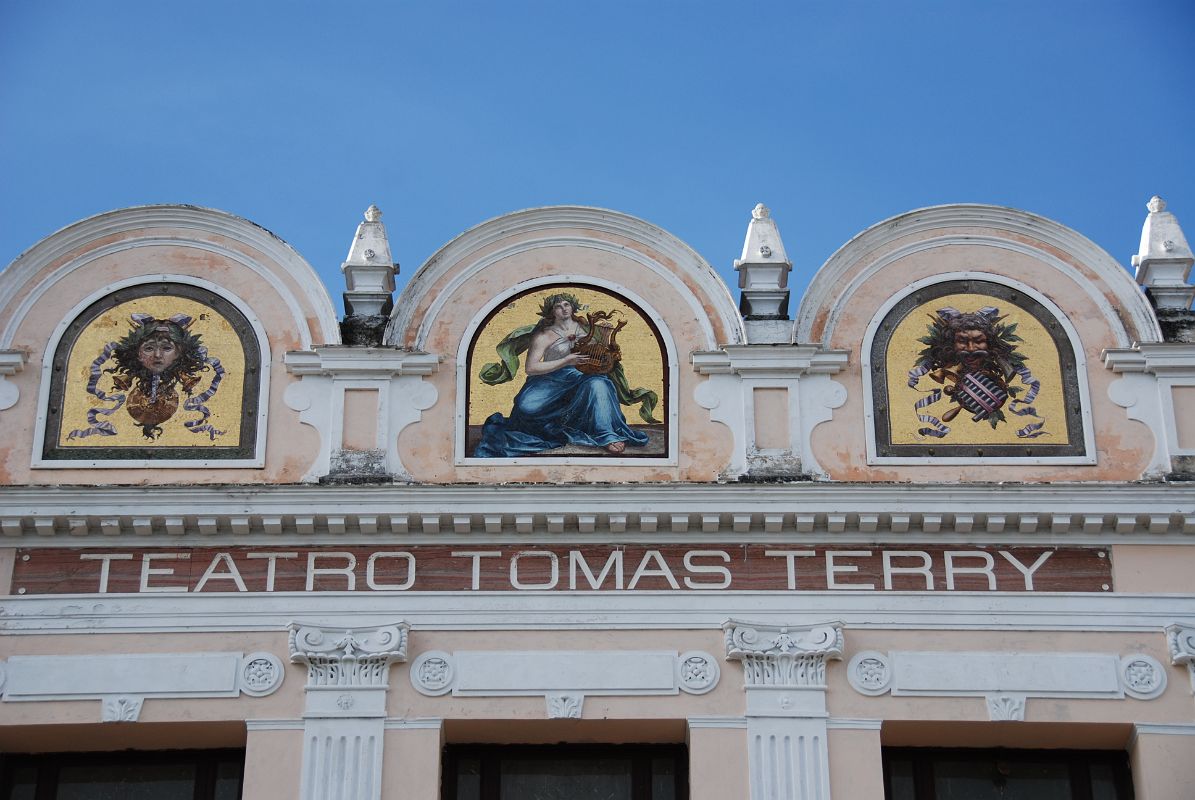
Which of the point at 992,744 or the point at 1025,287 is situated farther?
the point at 1025,287

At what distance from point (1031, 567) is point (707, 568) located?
321 centimetres

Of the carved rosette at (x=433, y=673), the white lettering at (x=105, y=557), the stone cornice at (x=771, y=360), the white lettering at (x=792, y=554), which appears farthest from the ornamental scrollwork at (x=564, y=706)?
the white lettering at (x=105, y=557)

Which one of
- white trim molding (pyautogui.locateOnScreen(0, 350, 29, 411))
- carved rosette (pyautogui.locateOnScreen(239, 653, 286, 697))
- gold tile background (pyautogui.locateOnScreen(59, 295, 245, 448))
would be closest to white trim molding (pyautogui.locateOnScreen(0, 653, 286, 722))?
carved rosette (pyautogui.locateOnScreen(239, 653, 286, 697))

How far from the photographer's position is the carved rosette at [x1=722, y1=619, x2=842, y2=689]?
65.7ft

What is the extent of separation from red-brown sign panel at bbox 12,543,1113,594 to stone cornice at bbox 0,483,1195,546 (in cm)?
14

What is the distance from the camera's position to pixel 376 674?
2006 centimetres

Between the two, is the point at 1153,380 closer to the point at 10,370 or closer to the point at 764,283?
the point at 764,283

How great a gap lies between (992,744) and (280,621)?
709cm

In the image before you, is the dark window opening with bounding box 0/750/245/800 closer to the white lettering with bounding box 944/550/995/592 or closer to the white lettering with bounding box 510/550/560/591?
the white lettering with bounding box 510/550/560/591

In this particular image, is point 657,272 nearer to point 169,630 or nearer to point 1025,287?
point 1025,287

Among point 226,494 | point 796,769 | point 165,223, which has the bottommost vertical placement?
point 796,769

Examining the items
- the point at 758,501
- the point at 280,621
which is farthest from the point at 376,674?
the point at 758,501

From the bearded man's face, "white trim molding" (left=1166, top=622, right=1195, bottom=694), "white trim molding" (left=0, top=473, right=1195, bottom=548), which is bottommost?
"white trim molding" (left=1166, top=622, right=1195, bottom=694)

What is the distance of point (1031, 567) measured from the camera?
20.6 metres
